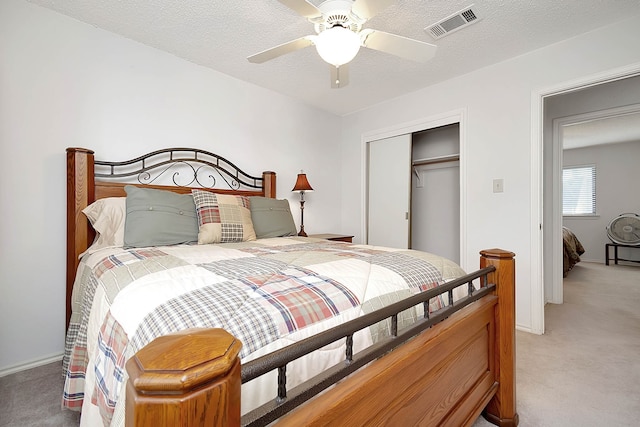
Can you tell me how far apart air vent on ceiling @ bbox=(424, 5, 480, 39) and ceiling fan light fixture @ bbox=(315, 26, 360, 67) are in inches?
34.9

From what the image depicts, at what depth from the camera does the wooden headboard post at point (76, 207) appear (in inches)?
76.3

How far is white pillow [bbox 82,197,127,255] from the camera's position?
190cm

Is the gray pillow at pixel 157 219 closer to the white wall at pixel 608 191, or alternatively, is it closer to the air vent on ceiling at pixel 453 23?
the air vent on ceiling at pixel 453 23

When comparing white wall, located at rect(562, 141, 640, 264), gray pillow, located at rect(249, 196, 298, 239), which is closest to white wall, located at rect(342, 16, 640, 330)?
gray pillow, located at rect(249, 196, 298, 239)

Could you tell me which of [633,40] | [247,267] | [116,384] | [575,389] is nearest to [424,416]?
[247,267]

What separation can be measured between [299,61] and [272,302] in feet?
7.97

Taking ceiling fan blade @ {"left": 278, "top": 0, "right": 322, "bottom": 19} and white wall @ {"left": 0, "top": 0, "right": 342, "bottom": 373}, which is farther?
white wall @ {"left": 0, "top": 0, "right": 342, "bottom": 373}

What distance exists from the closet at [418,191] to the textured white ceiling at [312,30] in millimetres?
926

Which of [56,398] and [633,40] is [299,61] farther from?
[56,398]

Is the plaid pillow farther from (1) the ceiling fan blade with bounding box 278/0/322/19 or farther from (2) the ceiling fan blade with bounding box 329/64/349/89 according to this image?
(1) the ceiling fan blade with bounding box 278/0/322/19

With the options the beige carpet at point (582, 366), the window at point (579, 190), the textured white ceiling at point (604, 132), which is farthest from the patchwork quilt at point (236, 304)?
the window at point (579, 190)

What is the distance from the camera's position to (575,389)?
166 centimetres

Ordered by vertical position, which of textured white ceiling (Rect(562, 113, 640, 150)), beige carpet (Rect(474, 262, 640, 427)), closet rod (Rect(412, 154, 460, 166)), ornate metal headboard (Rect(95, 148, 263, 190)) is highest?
textured white ceiling (Rect(562, 113, 640, 150))

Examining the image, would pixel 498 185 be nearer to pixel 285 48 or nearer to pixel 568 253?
pixel 285 48
